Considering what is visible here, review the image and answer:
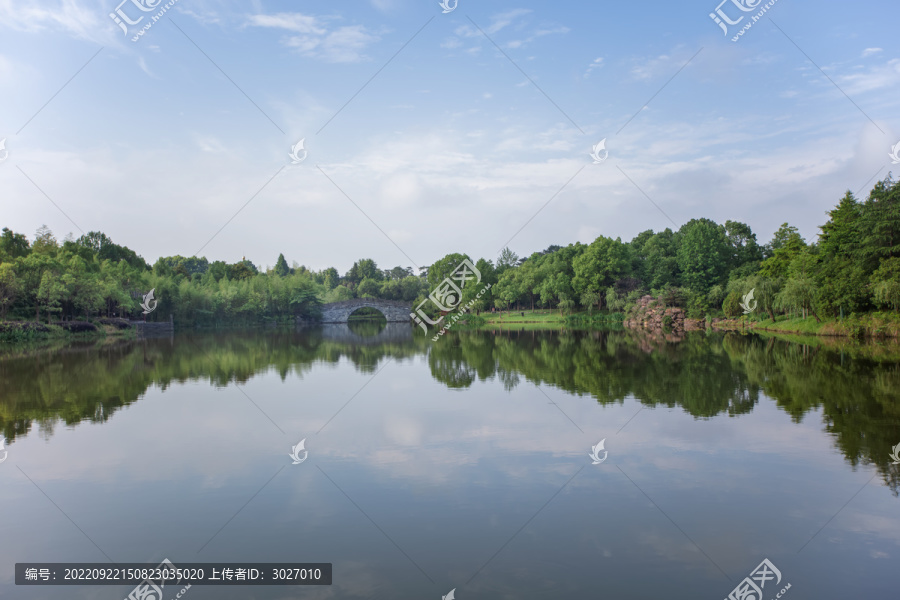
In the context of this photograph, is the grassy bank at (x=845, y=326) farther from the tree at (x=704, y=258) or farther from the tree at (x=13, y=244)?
the tree at (x=13, y=244)

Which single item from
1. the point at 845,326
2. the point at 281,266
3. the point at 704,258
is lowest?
the point at 845,326

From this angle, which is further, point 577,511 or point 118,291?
point 118,291

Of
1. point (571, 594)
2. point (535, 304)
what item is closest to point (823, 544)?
point (571, 594)

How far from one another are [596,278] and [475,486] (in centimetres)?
5660

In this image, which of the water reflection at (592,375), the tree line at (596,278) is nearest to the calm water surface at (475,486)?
the water reflection at (592,375)

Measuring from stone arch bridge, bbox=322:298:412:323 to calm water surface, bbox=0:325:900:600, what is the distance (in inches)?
2417

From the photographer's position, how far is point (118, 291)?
5012cm

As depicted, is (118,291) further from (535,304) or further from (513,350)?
(535,304)

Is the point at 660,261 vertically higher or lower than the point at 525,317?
higher

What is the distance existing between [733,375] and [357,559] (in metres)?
15.2

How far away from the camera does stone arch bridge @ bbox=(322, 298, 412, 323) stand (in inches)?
3049

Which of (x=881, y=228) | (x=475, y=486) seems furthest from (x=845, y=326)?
(x=475, y=486)

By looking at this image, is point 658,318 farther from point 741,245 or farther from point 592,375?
point 592,375

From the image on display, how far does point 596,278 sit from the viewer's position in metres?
62.0
